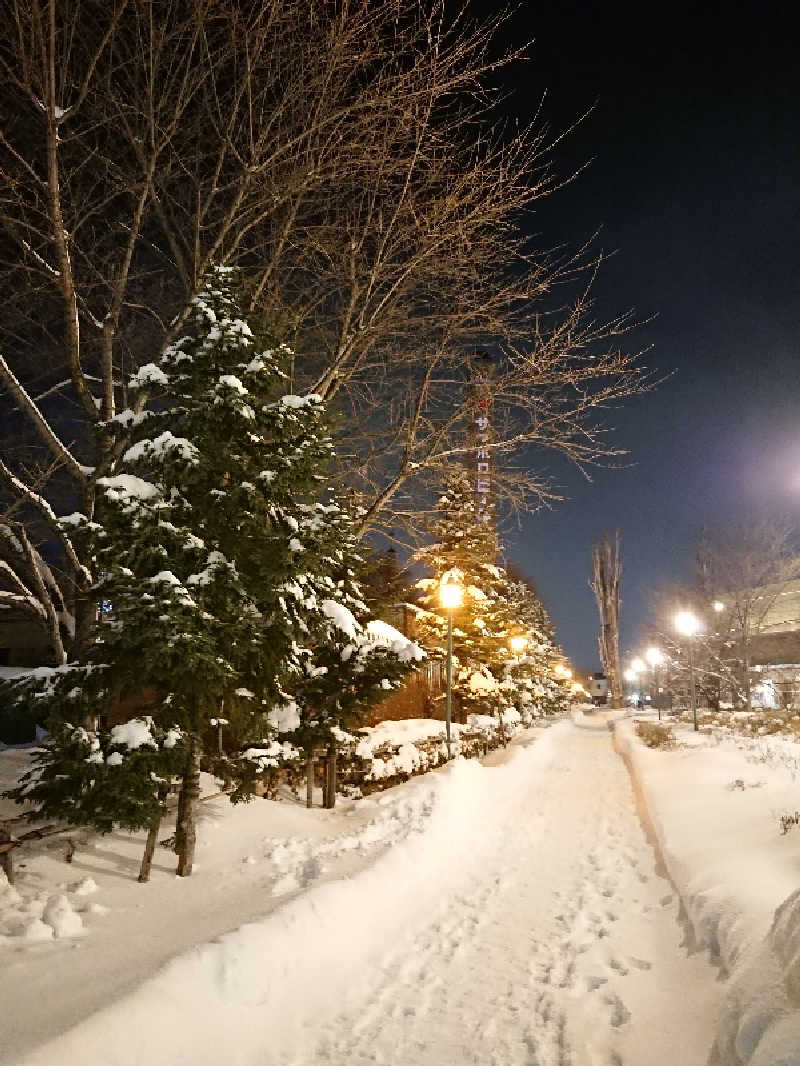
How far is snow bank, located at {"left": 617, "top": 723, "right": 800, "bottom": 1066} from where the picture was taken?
2814 millimetres

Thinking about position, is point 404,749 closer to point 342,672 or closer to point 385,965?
point 342,672

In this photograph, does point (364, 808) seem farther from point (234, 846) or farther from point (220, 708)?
point (220, 708)

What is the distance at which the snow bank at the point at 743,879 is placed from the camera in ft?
9.23

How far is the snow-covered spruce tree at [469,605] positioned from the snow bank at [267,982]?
13785 millimetres

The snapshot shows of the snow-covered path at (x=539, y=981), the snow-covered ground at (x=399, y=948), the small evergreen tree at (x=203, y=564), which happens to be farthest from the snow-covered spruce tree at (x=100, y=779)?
the snow-covered path at (x=539, y=981)

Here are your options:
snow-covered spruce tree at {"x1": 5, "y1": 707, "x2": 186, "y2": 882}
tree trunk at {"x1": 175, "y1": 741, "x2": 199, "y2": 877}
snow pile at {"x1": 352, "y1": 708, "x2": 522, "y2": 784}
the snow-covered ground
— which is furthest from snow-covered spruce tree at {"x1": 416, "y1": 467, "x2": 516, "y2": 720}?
snow-covered spruce tree at {"x1": 5, "y1": 707, "x2": 186, "y2": 882}

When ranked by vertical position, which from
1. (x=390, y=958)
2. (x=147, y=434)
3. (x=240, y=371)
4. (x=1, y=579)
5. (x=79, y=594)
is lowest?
(x=390, y=958)

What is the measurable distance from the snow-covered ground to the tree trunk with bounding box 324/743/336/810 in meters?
0.66

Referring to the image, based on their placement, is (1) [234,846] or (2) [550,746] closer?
(1) [234,846]

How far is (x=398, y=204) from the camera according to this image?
29.6ft

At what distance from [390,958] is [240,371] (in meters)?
5.35

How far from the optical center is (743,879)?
5.17 metres

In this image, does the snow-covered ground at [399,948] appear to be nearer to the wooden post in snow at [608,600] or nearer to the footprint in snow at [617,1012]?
the footprint in snow at [617,1012]

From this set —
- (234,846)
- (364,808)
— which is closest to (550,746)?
(364,808)
